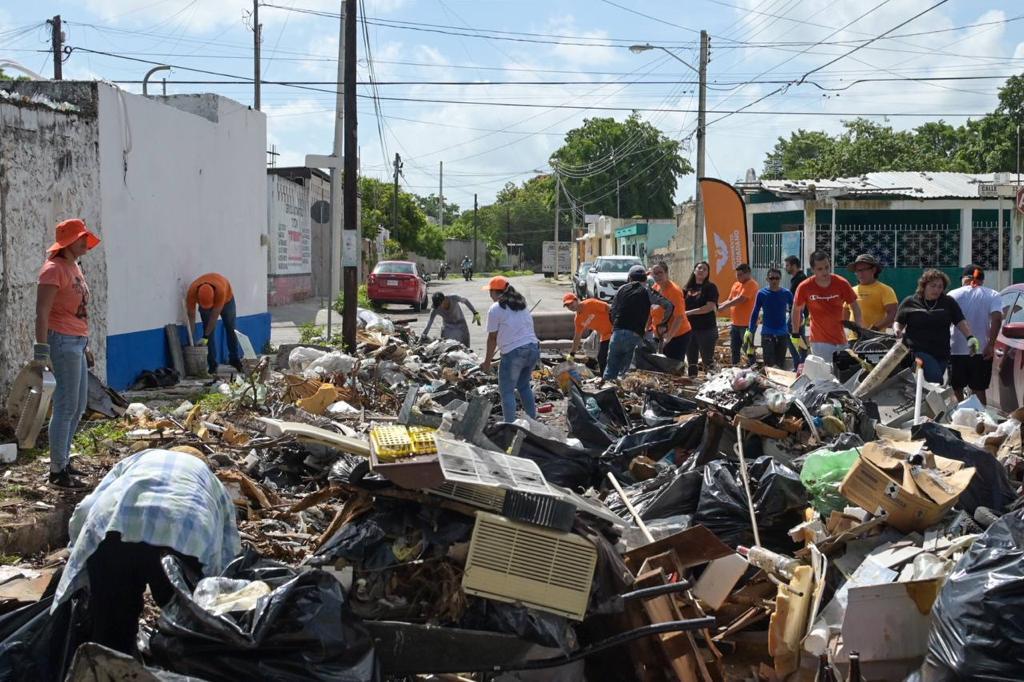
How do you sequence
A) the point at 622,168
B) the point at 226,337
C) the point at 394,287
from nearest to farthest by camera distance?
the point at 226,337 < the point at 394,287 < the point at 622,168

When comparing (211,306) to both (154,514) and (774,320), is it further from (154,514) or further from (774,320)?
(154,514)

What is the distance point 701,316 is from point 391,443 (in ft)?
31.3

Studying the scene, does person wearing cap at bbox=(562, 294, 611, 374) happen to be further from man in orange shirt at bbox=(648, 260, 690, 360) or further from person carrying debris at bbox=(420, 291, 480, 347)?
person carrying debris at bbox=(420, 291, 480, 347)

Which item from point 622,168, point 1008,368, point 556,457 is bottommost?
point 556,457

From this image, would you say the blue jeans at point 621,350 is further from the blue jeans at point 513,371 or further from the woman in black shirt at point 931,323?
Answer: the woman in black shirt at point 931,323

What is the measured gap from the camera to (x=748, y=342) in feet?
46.0

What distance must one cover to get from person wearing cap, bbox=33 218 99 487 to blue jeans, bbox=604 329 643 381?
5.80 metres

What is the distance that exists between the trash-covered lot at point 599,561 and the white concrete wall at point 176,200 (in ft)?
16.3

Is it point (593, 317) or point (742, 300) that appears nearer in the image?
point (593, 317)

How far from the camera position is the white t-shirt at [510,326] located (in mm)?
9414

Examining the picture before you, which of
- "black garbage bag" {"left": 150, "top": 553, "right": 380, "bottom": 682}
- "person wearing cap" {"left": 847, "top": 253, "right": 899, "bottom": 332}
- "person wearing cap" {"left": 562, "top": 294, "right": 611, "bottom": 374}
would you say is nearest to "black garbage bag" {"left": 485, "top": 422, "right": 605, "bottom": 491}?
"black garbage bag" {"left": 150, "top": 553, "right": 380, "bottom": 682}

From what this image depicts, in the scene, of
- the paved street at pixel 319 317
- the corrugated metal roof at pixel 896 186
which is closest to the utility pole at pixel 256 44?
the paved street at pixel 319 317

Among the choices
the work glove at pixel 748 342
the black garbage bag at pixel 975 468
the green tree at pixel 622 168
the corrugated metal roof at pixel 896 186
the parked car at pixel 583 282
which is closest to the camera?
the black garbage bag at pixel 975 468

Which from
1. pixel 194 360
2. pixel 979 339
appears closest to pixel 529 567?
pixel 979 339
